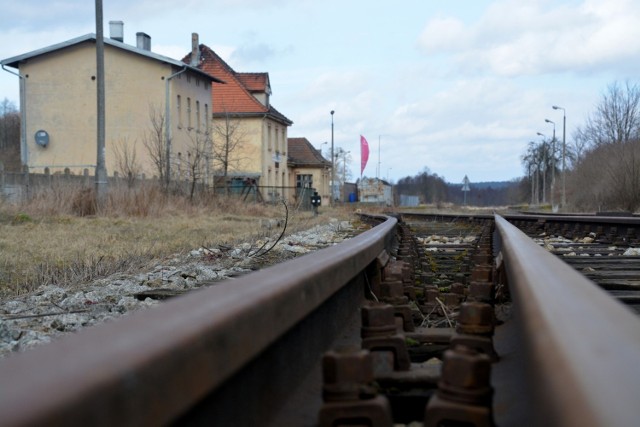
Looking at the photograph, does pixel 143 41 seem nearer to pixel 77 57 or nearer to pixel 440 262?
pixel 77 57

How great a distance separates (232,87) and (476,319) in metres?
→ 56.4

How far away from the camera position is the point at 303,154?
246 ft

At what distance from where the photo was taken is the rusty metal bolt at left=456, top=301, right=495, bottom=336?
9.33 ft

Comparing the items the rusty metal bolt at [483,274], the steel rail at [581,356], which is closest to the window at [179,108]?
the rusty metal bolt at [483,274]

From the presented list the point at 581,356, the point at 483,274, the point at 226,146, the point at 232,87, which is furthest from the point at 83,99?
the point at 581,356

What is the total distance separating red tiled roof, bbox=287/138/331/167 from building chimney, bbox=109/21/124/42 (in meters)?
31.1

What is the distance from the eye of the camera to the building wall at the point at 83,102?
39.2 m

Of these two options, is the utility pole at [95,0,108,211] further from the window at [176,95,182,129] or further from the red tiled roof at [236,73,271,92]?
the red tiled roof at [236,73,271,92]

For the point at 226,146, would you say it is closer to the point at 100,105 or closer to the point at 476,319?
the point at 100,105

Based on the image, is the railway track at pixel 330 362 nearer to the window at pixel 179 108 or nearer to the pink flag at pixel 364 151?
the window at pixel 179 108

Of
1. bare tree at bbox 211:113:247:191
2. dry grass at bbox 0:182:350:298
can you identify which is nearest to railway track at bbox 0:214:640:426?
dry grass at bbox 0:182:350:298

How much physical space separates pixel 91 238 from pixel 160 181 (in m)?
14.8

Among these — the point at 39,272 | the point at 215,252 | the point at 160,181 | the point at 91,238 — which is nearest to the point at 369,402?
the point at 39,272

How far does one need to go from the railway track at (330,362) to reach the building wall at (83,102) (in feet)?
121
